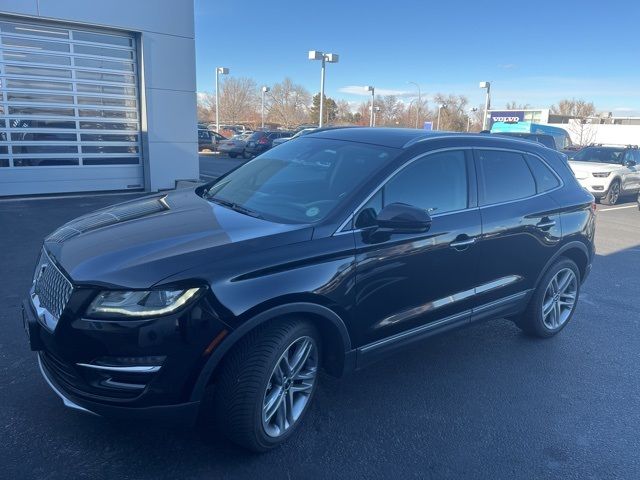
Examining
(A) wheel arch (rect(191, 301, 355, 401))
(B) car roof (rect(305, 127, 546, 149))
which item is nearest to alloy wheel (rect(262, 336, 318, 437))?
(A) wheel arch (rect(191, 301, 355, 401))

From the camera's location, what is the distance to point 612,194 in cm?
1523

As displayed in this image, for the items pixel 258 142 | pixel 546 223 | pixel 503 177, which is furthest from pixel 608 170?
pixel 258 142

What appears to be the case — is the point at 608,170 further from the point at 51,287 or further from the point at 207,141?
the point at 207,141

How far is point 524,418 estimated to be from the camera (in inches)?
133

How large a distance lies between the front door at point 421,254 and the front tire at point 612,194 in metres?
13.6

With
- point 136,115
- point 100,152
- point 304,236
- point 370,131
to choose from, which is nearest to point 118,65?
point 136,115

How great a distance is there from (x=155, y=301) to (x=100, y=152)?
1070cm

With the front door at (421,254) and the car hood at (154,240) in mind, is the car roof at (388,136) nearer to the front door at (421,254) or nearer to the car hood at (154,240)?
the front door at (421,254)

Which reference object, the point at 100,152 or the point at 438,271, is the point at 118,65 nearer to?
the point at 100,152

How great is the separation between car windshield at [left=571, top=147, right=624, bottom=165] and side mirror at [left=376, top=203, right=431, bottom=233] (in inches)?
608

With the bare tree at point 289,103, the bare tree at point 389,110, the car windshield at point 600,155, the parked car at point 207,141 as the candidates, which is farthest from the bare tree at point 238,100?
the car windshield at point 600,155

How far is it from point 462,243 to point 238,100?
82790 millimetres

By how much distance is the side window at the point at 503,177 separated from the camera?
12.8 ft

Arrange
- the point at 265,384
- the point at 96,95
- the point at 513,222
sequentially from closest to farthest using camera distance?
the point at 265,384, the point at 513,222, the point at 96,95
